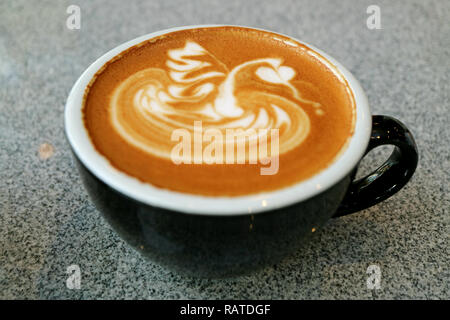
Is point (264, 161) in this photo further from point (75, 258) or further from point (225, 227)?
point (75, 258)

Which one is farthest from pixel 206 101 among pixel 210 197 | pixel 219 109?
pixel 210 197

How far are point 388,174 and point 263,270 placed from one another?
0.21m

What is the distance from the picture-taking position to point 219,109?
1.72 feet

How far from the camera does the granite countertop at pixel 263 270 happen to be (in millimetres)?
549

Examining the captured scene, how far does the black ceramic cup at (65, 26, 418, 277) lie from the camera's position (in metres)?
0.40

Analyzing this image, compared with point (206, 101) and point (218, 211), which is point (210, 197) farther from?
point (206, 101)

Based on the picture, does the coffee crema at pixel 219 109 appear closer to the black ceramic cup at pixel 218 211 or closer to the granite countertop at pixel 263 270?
the black ceramic cup at pixel 218 211

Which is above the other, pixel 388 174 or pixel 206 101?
pixel 206 101

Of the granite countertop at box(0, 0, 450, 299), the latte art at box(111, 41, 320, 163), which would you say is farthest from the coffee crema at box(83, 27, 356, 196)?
the granite countertop at box(0, 0, 450, 299)

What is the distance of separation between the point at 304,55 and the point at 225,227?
1.03ft

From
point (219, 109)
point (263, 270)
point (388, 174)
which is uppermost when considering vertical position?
point (219, 109)

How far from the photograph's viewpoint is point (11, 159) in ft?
2.33

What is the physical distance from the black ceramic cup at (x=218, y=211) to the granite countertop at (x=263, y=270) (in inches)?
3.0
